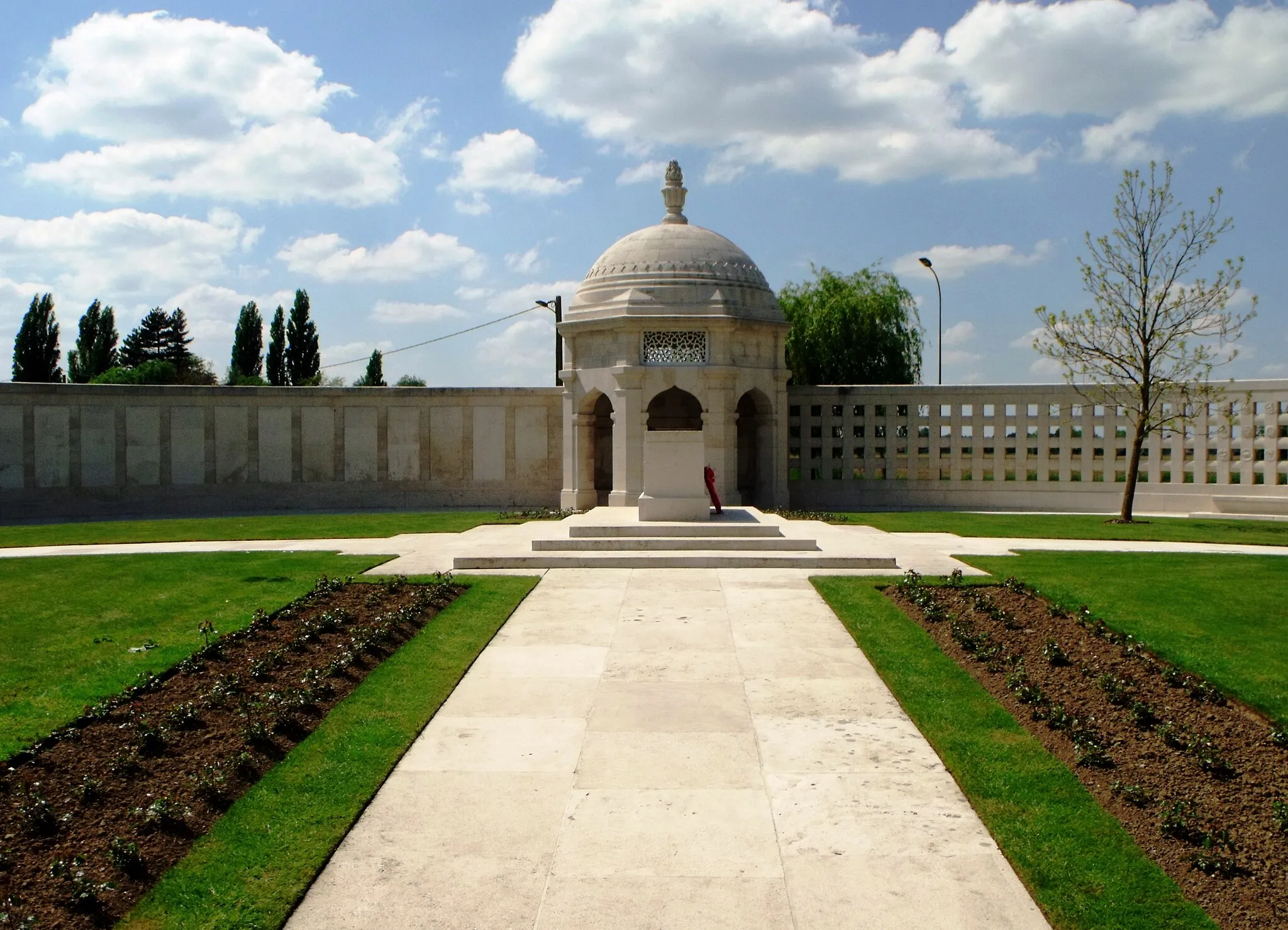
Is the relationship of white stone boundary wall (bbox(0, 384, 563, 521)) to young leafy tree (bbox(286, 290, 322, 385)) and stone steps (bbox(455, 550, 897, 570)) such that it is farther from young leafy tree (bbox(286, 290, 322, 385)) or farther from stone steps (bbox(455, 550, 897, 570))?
young leafy tree (bbox(286, 290, 322, 385))

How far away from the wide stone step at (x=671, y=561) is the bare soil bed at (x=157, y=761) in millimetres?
4626

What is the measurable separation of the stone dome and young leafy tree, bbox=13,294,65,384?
4556cm

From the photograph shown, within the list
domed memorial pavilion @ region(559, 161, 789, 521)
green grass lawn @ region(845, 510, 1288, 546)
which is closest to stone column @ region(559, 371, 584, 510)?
domed memorial pavilion @ region(559, 161, 789, 521)

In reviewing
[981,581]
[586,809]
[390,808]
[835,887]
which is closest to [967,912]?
[835,887]

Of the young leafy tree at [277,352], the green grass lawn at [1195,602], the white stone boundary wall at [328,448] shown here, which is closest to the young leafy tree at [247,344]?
the young leafy tree at [277,352]

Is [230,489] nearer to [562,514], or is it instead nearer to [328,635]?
[562,514]

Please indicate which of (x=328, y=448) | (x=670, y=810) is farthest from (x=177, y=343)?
(x=670, y=810)

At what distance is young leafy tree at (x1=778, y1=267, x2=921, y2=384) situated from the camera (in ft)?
156

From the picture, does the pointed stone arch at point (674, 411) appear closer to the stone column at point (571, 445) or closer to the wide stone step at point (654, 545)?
the stone column at point (571, 445)

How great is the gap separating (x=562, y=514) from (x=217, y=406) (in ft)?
41.5

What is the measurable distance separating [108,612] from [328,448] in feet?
65.6

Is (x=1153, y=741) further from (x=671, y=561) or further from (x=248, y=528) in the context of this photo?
(x=248, y=528)

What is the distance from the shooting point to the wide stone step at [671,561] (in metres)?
17.0

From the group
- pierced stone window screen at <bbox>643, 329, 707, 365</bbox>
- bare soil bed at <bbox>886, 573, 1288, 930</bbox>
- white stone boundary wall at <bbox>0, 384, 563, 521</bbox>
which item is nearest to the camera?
bare soil bed at <bbox>886, 573, 1288, 930</bbox>
